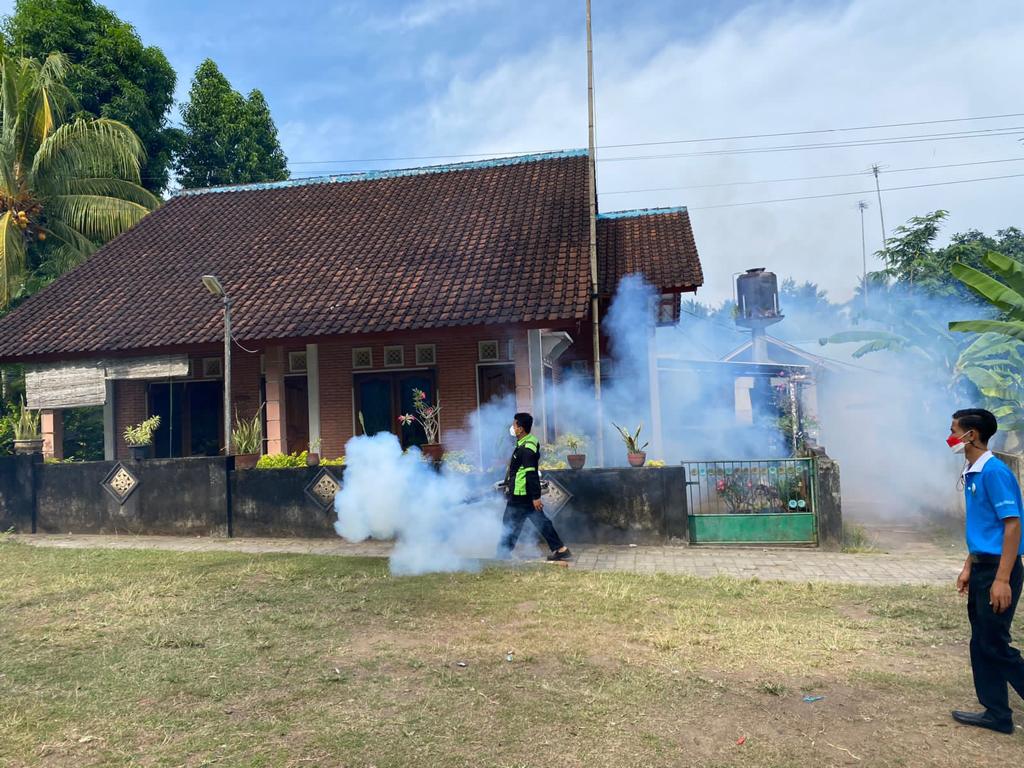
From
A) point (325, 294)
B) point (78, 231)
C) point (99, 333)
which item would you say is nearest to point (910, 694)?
point (325, 294)

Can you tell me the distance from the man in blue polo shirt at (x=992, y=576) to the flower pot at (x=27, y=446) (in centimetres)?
1341

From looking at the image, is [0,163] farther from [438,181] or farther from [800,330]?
[800,330]

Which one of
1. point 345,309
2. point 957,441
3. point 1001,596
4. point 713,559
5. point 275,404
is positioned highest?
point 345,309

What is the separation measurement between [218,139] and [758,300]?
19.3 metres

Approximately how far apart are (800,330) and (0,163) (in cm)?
3371

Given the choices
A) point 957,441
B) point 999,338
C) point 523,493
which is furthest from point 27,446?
point 999,338

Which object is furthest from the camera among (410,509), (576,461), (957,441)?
(576,461)

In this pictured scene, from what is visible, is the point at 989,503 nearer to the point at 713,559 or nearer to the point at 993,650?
the point at 993,650

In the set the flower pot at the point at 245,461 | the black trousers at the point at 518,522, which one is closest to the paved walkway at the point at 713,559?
the black trousers at the point at 518,522

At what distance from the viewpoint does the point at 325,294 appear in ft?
43.1

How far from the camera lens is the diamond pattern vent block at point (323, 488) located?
10.2 meters

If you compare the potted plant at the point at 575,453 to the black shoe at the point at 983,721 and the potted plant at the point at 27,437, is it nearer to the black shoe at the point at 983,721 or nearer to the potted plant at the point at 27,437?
the black shoe at the point at 983,721

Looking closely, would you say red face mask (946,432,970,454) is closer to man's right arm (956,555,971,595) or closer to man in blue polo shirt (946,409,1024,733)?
man in blue polo shirt (946,409,1024,733)

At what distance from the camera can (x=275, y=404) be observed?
12.8 m
